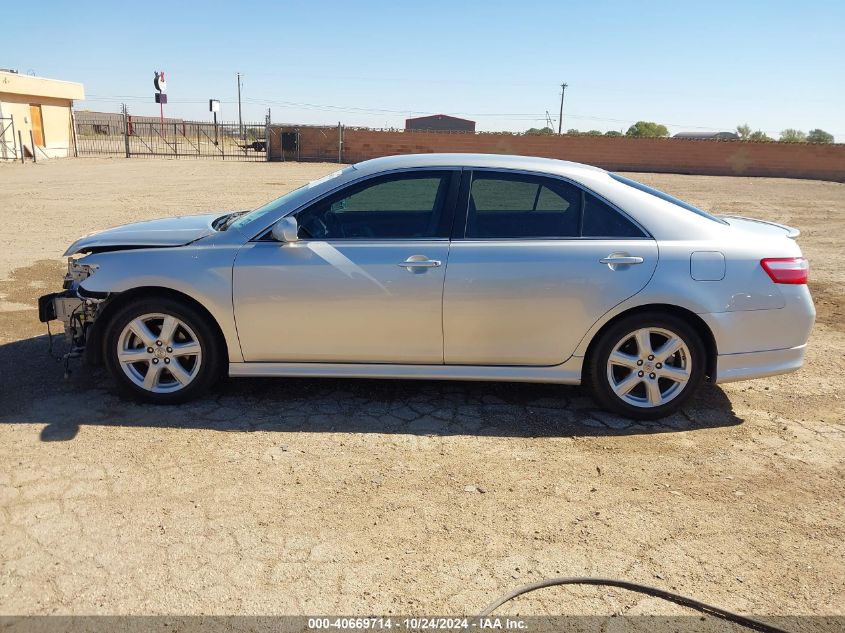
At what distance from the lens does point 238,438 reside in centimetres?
394

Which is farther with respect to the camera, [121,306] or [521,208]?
[521,208]

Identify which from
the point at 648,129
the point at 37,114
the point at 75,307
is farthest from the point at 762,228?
the point at 648,129

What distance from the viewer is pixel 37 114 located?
30.9m

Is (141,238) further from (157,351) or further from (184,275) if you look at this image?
(157,351)

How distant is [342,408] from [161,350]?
4.04 feet

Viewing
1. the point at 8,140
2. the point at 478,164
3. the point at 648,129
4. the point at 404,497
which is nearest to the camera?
the point at 404,497

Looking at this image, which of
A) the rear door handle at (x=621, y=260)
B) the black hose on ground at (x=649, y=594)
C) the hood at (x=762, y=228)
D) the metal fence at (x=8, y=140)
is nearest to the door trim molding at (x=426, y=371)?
the rear door handle at (x=621, y=260)

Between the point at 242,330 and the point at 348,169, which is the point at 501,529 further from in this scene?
the point at 348,169

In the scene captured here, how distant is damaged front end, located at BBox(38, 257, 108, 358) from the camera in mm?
4402

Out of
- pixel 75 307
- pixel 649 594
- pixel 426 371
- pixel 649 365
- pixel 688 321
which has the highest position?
pixel 688 321

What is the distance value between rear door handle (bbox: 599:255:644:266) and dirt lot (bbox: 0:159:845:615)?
105 centimetres

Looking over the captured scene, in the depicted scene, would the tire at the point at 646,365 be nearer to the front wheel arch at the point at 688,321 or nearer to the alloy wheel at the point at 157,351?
the front wheel arch at the point at 688,321

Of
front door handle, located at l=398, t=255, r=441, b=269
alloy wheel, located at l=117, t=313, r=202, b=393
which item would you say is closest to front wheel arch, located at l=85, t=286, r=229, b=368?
alloy wheel, located at l=117, t=313, r=202, b=393

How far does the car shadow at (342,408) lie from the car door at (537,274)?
16.3 inches
